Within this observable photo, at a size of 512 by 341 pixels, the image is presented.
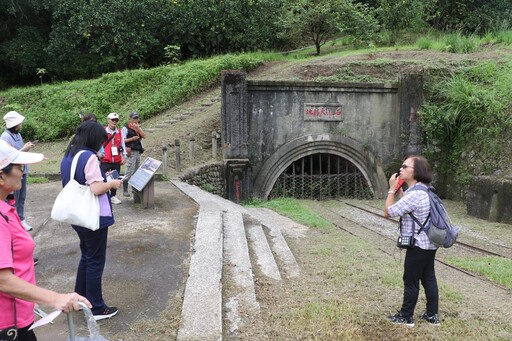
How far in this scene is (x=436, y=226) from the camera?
3412 mm

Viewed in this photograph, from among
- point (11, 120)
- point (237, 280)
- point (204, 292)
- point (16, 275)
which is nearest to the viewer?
point (16, 275)

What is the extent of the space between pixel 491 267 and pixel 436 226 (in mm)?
3009

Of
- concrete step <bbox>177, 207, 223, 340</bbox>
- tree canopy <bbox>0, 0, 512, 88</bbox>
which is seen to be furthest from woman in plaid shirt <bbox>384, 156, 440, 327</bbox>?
tree canopy <bbox>0, 0, 512, 88</bbox>

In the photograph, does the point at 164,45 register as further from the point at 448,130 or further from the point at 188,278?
the point at 188,278

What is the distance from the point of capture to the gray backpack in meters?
3.38

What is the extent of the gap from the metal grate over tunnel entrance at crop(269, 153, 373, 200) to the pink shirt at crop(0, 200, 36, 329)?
1056 centimetres

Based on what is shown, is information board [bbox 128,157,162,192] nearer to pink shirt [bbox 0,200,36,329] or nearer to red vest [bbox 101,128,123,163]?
red vest [bbox 101,128,123,163]

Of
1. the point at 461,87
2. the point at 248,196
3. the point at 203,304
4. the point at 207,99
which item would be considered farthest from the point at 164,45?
the point at 203,304

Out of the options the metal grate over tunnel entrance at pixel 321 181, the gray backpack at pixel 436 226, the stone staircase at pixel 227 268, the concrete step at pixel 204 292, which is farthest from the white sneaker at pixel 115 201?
the metal grate over tunnel entrance at pixel 321 181

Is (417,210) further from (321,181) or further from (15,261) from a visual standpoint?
(321,181)

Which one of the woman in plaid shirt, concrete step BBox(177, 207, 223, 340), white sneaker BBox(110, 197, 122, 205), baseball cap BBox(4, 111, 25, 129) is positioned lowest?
concrete step BBox(177, 207, 223, 340)

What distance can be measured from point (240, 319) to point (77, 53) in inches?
825

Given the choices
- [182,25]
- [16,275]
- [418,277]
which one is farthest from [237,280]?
[182,25]

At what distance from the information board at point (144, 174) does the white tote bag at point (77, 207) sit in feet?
11.3
